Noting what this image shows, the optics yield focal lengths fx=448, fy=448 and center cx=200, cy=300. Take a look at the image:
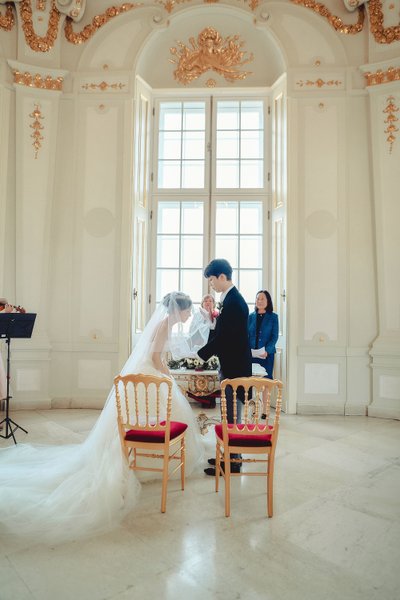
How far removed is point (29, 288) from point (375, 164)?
4.49 m

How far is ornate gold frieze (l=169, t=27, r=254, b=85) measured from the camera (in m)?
6.07

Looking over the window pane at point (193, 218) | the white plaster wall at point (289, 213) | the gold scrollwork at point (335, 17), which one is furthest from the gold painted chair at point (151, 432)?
the gold scrollwork at point (335, 17)

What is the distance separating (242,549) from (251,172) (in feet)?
16.5

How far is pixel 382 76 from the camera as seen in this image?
540 centimetres

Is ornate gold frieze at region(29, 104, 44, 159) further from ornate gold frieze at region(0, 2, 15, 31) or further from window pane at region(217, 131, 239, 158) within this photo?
window pane at region(217, 131, 239, 158)

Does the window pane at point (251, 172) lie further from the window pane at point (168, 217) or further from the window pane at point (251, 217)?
the window pane at point (168, 217)

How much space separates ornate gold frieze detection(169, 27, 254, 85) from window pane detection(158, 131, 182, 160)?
2.33ft

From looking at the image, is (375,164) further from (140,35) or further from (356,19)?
(140,35)

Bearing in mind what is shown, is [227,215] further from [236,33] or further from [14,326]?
[14,326]

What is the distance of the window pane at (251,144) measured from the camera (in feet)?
20.6

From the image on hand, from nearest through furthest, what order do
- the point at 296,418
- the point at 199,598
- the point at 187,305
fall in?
the point at 199,598
the point at 187,305
the point at 296,418

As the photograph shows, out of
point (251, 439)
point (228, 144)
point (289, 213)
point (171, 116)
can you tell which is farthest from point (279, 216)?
point (251, 439)

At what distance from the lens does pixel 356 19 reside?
5.59 metres

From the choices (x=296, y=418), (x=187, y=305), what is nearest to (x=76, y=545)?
(x=187, y=305)
